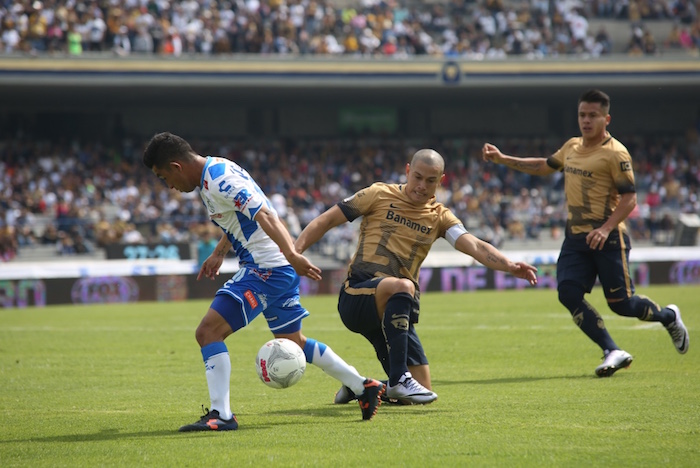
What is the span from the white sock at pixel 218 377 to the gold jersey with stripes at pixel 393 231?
1.33 metres

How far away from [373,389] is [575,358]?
3862mm

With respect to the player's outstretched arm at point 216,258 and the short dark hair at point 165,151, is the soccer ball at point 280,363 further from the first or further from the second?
the short dark hair at point 165,151

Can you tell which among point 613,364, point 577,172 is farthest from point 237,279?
point 577,172

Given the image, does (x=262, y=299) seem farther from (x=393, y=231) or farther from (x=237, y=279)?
(x=393, y=231)

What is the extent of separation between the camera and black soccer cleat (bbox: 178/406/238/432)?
5527 millimetres

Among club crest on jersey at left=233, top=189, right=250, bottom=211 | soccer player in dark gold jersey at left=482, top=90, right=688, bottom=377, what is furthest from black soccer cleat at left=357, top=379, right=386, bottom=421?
soccer player in dark gold jersey at left=482, top=90, right=688, bottom=377

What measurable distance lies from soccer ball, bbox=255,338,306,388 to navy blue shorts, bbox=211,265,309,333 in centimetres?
20

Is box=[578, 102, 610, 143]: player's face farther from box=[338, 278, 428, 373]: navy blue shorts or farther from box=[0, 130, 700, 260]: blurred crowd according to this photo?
box=[0, 130, 700, 260]: blurred crowd

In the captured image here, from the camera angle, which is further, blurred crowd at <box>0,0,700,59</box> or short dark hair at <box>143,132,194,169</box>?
blurred crowd at <box>0,0,700,59</box>

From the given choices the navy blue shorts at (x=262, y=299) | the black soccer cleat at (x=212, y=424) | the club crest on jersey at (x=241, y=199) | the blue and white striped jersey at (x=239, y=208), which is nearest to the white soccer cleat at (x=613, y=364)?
the navy blue shorts at (x=262, y=299)

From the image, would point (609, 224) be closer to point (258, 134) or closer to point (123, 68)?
point (123, 68)

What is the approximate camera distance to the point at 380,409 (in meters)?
6.42

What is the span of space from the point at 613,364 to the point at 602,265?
1.00 meters

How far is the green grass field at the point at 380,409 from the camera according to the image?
15.5ft
